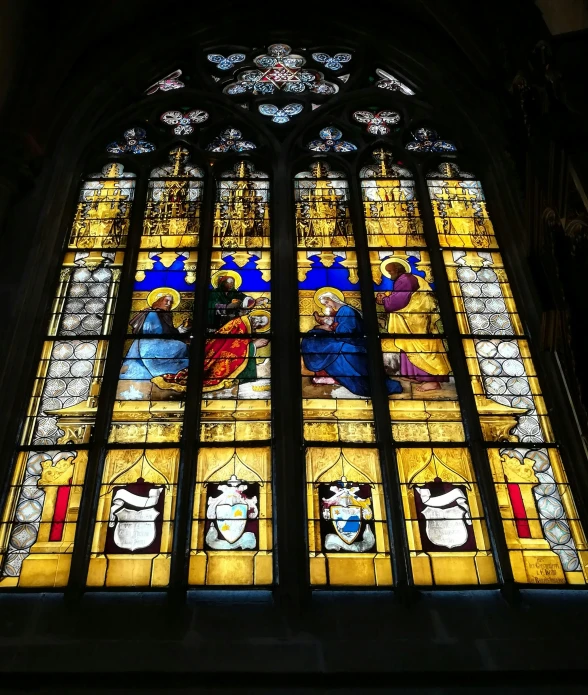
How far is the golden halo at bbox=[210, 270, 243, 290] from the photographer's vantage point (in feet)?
24.0

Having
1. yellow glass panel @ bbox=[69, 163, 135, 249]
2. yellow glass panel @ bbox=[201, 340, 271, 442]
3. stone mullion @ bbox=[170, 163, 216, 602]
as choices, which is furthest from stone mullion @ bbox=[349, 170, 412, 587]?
yellow glass panel @ bbox=[69, 163, 135, 249]

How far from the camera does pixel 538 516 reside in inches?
224

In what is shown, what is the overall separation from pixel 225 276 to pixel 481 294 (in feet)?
7.25

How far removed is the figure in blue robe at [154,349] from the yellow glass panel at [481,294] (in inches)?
90.9

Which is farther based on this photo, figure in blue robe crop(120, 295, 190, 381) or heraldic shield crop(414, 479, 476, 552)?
figure in blue robe crop(120, 295, 190, 381)

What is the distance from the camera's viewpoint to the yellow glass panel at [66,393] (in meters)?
6.14

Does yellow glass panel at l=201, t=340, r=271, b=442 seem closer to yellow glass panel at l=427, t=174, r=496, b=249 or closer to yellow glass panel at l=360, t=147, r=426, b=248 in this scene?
yellow glass panel at l=360, t=147, r=426, b=248

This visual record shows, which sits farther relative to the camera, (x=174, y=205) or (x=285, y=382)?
(x=174, y=205)

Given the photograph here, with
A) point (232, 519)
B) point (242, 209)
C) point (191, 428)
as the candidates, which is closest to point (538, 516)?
point (232, 519)

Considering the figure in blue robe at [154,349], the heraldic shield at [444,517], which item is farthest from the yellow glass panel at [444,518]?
the figure in blue robe at [154,349]

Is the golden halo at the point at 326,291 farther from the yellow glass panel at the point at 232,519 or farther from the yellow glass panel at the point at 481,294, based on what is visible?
the yellow glass panel at the point at 232,519

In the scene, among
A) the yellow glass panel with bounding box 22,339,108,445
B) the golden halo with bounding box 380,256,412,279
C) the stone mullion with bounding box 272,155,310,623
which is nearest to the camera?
the stone mullion with bounding box 272,155,310,623

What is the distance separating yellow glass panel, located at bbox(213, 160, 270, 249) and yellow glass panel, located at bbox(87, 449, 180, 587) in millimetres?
2475

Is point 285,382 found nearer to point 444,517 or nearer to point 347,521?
point 347,521
